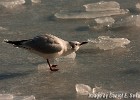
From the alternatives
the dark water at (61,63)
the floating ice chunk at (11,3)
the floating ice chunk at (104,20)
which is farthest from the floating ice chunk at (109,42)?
the floating ice chunk at (11,3)

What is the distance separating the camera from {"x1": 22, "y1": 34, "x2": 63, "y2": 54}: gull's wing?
3818 mm

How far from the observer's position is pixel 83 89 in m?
3.42

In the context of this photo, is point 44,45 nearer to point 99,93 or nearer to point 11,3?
point 99,93

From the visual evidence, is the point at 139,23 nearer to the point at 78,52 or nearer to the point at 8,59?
the point at 78,52

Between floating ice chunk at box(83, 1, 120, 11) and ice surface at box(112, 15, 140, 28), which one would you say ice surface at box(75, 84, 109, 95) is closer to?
ice surface at box(112, 15, 140, 28)

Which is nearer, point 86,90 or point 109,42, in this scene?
point 86,90

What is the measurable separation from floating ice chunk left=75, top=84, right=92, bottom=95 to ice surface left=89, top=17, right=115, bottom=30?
1460 millimetres

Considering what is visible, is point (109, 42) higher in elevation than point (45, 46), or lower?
lower

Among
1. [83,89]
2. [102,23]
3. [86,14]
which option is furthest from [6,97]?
[86,14]

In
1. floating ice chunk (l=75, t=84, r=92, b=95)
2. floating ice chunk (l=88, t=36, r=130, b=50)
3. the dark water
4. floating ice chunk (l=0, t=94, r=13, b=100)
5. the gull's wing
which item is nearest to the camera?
floating ice chunk (l=0, t=94, r=13, b=100)

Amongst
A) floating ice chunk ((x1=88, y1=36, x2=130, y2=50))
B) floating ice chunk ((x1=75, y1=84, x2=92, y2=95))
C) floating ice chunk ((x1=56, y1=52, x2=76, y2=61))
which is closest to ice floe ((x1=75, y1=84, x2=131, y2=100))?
floating ice chunk ((x1=75, y1=84, x2=92, y2=95))

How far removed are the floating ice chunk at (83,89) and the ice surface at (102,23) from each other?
57.5 inches

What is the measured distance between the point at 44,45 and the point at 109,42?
751 millimetres

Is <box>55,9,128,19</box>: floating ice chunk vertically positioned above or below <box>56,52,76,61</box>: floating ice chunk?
above
